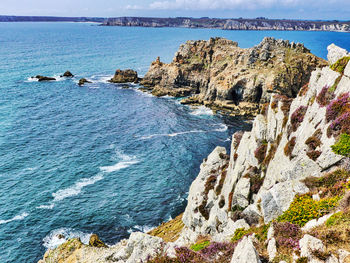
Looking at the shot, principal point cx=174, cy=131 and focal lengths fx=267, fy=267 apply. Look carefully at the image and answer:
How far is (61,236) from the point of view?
43.6 metres

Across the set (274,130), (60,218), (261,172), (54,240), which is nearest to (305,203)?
(261,172)

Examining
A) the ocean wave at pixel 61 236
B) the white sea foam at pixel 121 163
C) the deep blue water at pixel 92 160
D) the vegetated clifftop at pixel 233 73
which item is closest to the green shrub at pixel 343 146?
the deep blue water at pixel 92 160

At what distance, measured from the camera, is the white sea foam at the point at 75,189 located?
52.9 meters

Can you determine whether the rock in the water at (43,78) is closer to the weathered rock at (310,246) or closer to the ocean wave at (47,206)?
the ocean wave at (47,206)

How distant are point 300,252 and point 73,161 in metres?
60.3

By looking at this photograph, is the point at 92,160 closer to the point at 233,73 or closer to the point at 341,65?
the point at 341,65

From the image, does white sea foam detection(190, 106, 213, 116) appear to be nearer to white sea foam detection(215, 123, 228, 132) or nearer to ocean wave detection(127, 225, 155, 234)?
white sea foam detection(215, 123, 228, 132)

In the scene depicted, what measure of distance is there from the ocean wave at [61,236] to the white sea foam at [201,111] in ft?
211

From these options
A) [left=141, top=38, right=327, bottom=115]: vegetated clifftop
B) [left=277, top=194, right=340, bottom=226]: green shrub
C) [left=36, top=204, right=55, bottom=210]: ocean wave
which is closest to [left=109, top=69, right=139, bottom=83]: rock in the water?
[left=141, top=38, right=327, bottom=115]: vegetated clifftop

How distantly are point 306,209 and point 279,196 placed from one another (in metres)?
3.37

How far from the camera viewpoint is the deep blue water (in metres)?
47.0

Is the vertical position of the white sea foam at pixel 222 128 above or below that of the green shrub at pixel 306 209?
below

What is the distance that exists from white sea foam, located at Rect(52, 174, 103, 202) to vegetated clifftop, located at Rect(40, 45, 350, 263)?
19.8 m

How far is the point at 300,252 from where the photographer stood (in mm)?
12516
